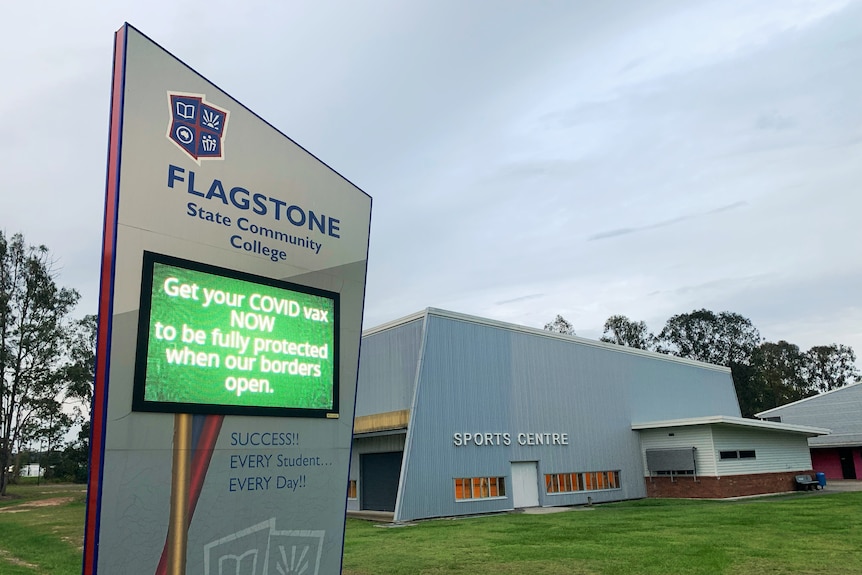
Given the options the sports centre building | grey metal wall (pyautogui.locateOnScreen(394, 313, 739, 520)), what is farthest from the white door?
grey metal wall (pyautogui.locateOnScreen(394, 313, 739, 520))

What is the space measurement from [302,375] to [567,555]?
917 cm

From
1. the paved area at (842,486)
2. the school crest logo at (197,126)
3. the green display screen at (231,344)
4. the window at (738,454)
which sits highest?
the school crest logo at (197,126)

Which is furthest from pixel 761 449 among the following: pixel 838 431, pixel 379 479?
pixel 379 479

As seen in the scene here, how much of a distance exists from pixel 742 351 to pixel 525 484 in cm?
6182

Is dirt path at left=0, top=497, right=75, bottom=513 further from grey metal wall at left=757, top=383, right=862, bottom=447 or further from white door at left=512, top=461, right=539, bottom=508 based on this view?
grey metal wall at left=757, top=383, right=862, bottom=447

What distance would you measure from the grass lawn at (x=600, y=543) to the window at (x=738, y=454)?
461 centimetres

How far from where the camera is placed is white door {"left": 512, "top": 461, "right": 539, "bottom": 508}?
27.7 metres

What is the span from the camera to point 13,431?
159ft

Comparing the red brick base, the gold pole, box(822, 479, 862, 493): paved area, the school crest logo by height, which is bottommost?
box(822, 479, 862, 493): paved area

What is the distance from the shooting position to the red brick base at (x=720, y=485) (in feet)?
98.7

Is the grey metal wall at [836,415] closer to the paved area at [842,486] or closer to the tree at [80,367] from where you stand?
the paved area at [842,486]

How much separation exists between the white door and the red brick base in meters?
8.42

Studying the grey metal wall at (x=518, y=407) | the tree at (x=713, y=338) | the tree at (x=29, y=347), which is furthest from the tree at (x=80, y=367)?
the tree at (x=713, y=338)

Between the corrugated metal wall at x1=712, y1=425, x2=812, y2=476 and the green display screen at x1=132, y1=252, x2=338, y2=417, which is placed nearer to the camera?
the green display screen at x1=132, y1=252, x2=338, y2=417
